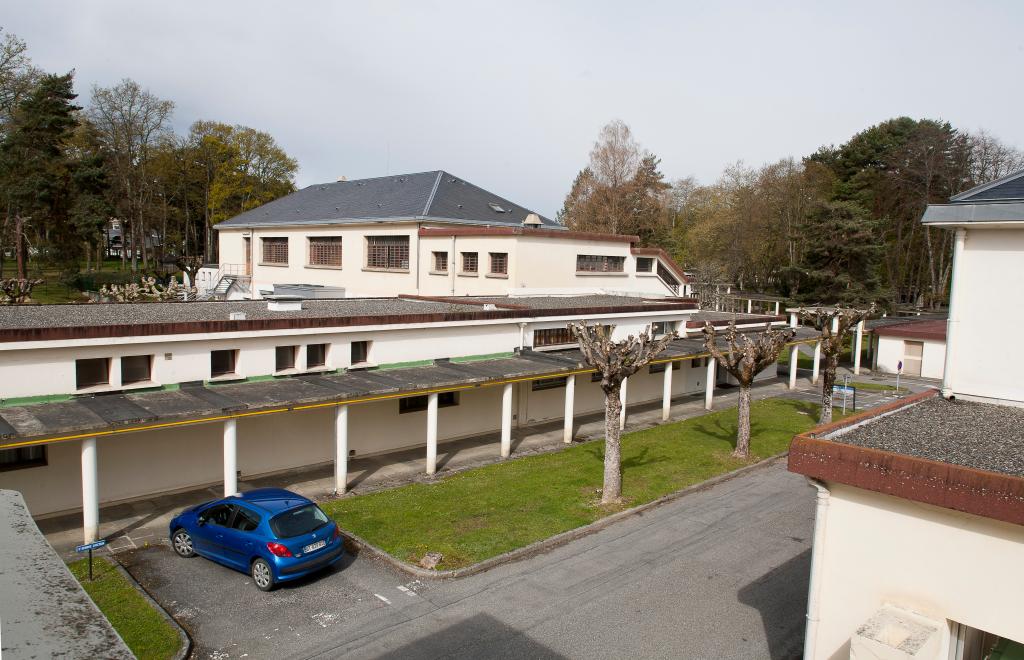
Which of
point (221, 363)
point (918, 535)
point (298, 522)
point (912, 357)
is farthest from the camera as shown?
point (912, 357)

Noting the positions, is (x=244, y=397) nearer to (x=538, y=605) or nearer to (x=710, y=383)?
(x=538, y=605)

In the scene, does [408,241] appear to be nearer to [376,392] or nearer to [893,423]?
[376,392]

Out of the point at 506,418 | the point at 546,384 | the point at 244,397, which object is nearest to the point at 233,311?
the point at 244,397

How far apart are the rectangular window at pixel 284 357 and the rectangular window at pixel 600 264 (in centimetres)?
1712

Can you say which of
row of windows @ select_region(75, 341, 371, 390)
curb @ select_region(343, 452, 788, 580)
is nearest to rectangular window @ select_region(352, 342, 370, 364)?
row of windows @ select_region(75, 341, 371, 390)

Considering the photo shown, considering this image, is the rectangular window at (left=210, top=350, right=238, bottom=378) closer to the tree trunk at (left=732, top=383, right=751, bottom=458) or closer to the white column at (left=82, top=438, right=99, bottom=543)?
the white column at (left=82, top=438, right=99, bottom=543)

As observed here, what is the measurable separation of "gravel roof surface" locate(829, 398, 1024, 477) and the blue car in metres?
8.40

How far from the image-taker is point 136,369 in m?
15.3

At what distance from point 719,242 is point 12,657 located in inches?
2481

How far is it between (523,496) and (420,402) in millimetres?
5695

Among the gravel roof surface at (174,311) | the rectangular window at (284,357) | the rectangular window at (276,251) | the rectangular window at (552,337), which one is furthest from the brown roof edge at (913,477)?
the rectangular window at (276,251)

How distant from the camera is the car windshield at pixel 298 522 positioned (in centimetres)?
1168

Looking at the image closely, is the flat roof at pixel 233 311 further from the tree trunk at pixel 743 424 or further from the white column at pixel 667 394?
the tree trunk at pixel 743 424

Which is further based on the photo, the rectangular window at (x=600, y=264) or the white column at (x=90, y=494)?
the rectangular window at (x=600, y=264)
